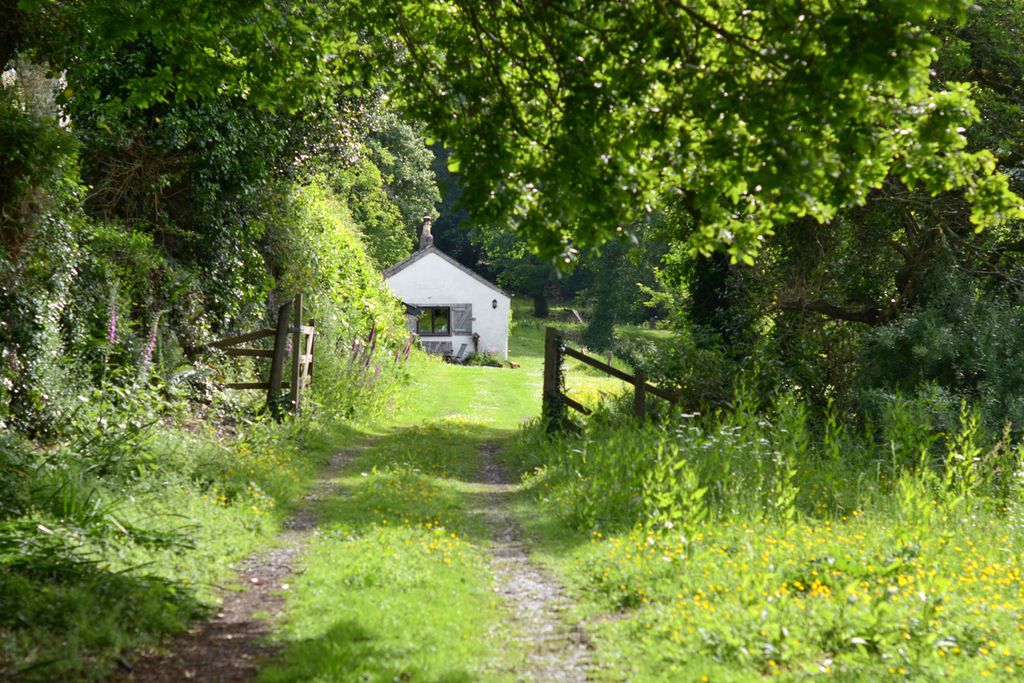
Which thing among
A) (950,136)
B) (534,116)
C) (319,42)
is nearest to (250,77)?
(319,42)

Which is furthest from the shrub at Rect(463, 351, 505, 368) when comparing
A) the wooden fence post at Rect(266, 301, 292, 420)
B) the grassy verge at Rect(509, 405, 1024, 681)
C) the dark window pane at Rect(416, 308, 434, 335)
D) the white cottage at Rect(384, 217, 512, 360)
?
the grassy verge at Rect(509, 405, 1024, 681)

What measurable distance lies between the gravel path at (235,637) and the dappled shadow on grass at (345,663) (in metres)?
0.20

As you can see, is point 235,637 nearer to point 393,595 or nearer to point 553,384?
point 393,595

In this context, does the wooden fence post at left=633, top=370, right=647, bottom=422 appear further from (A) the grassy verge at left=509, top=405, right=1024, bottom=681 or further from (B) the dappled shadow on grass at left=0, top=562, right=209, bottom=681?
(B) the dappled shadow on grass at left=0, top=562, right=209, bottom=681

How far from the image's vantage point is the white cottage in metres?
50.6

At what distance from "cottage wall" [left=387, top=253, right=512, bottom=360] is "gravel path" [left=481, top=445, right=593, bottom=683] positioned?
40.3 m

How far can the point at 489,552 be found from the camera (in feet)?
29.6

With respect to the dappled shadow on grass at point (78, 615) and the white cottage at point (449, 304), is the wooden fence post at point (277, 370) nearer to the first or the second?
the dappled shadow on grass at point (78, 615)

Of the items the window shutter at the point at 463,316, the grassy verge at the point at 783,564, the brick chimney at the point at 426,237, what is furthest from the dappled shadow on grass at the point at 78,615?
the brick chimney at the point at 426,237

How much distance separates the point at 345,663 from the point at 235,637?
105cm

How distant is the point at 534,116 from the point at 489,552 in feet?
13.2

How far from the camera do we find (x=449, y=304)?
51.2 m

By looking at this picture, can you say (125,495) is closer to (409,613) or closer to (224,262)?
(409,613)

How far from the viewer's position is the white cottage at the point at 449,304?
50.6 meters
